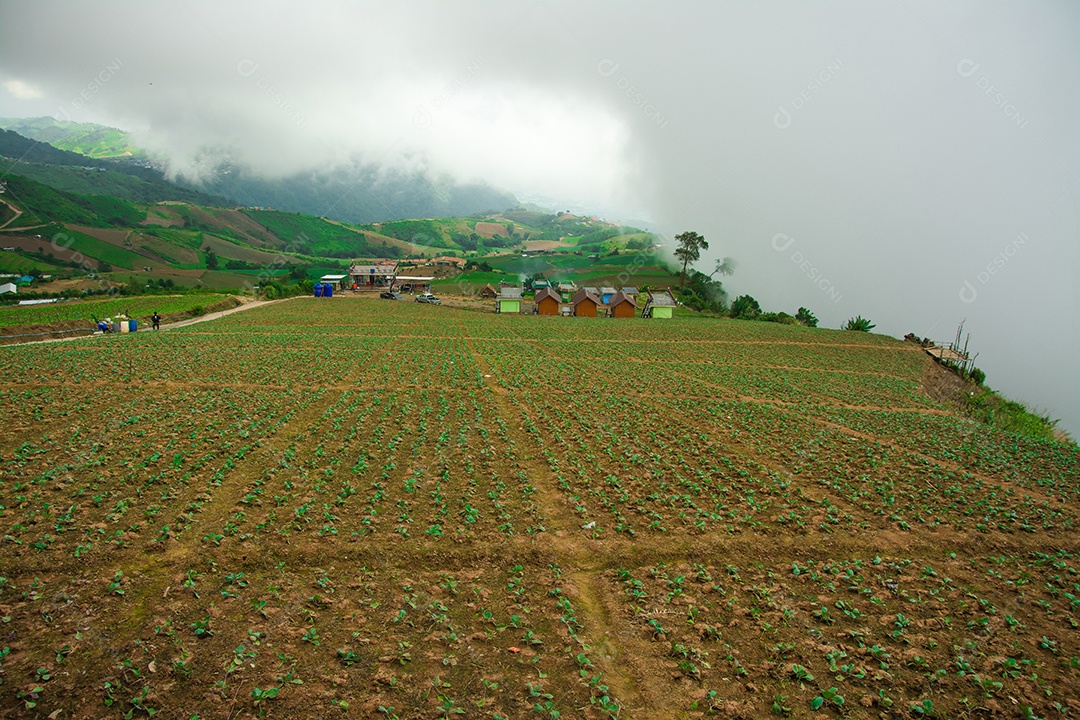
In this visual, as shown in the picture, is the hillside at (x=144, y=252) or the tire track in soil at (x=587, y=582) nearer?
the tire track in soil at (x=587, y=582)

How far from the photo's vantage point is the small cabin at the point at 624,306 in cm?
7619

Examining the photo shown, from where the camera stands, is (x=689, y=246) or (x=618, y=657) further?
(x=689, y=246)

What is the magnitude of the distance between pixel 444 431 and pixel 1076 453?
77.9ft

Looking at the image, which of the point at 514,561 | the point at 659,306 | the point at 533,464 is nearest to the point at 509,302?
the point at 659,306

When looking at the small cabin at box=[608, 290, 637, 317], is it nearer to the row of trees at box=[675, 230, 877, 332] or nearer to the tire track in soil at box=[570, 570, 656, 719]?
the row of trees at box=[675, 230, 877, 332]

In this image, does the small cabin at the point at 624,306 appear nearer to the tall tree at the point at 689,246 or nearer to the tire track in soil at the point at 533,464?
the tall tree at the point at 689,246

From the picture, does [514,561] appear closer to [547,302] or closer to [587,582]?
[587,582]

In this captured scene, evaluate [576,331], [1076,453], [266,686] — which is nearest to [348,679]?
[266,686]

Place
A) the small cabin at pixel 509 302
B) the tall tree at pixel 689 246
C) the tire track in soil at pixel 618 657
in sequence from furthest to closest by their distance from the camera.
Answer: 1. the tall tree at pixel 689 246
2. the small cabin at pixel 509 302
3. the tire track in soil at pixel 618 657

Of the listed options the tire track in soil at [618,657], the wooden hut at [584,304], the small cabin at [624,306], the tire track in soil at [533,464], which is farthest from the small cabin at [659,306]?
the tire track in soil at [618,657]

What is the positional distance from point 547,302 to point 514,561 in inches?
2690

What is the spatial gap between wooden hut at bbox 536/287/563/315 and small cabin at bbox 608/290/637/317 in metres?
8.76

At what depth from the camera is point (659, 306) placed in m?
76.4

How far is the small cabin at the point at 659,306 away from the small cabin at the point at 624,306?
2.13 meters
